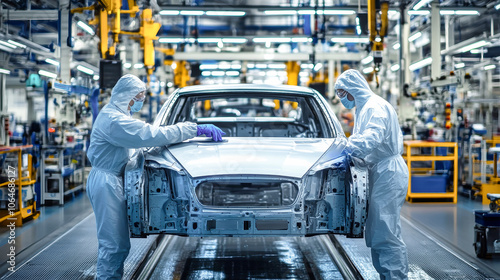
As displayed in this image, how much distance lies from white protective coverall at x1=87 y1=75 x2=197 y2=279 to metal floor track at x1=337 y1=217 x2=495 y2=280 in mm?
1854

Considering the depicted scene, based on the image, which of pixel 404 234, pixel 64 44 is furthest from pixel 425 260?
pixel 64 44

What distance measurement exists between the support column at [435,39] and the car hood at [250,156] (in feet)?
22.2

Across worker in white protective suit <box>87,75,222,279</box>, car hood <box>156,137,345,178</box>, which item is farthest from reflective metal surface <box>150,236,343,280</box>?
car hood <box>156,137,345,178</box>

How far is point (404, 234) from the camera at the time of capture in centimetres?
592

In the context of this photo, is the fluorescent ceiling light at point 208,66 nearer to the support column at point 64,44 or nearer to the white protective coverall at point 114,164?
the support column at point 64,44

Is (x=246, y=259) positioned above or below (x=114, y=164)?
below

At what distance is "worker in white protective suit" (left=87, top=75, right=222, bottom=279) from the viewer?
11.6 ft

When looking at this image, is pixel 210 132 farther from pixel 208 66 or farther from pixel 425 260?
pixel 208 66

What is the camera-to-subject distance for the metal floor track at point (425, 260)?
13.9 ft

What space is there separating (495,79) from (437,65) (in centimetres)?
1088

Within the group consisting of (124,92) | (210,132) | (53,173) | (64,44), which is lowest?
(53,173)

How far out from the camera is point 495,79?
1945cm

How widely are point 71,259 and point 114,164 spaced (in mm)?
1555

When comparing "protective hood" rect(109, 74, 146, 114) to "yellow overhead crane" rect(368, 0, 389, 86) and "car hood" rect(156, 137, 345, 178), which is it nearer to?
"car hood" rect(156, 137, 345, 178)
